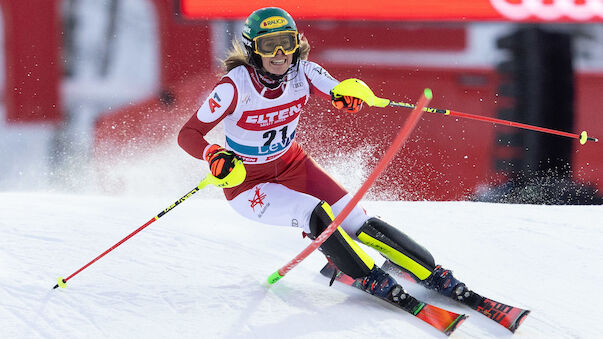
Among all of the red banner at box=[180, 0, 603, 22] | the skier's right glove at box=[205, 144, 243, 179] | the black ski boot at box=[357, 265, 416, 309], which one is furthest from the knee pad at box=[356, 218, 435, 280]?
the red banner at box=[180, 0, 603, 22]

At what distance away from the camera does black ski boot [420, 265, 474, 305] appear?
2395 millimetres

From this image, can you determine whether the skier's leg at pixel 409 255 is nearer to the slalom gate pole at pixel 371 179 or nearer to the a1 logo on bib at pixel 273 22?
the slalom gate pole at pixel 371 179

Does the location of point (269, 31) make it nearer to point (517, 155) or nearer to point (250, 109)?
point (250, 109)

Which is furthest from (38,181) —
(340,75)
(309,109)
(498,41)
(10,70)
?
(498,41)

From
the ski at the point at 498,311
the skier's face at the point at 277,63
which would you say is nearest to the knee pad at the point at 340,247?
the ski at the point at 498,311

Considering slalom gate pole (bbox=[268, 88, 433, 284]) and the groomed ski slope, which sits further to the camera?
the groomed ski slope

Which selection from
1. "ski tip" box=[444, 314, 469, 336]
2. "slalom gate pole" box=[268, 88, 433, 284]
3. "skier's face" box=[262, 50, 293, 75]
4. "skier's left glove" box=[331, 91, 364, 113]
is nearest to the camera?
"slalom gate pole" box=[268, 88, 433, 284]

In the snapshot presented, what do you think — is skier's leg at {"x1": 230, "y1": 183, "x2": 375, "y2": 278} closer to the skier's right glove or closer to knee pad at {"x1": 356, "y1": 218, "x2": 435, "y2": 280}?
knee pad at {"x1": 356, "y1": 218, "x2": 435, "y2": 280}

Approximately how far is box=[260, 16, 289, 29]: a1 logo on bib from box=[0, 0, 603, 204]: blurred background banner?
2139 mm

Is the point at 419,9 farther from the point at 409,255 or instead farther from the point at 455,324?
the point at 455,324

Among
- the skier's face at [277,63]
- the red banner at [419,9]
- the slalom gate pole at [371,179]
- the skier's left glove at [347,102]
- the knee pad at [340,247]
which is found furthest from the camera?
the red banner at [419,9]

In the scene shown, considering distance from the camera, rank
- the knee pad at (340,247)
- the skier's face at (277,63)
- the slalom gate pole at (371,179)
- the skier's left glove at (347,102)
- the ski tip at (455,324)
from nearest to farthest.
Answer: the slalom gate pole at (371,179), the ski tip at (455,324), the knee pad at (340,247), the skier's face at (277,63), the skier's left glove at (347,102)

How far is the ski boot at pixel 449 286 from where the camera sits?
2.39 metres

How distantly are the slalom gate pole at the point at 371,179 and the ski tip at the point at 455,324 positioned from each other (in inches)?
20.0
